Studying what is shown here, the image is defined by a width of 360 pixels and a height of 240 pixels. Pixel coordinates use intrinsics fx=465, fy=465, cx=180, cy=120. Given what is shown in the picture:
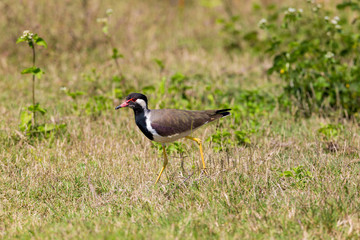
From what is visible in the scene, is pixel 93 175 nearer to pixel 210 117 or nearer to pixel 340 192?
pixel 210 117

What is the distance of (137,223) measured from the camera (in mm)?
3967

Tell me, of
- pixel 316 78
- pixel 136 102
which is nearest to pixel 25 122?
pixel 136 102

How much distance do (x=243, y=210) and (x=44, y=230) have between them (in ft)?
5.57

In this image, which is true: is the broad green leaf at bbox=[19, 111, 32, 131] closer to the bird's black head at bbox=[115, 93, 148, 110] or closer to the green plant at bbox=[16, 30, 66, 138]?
the green plant at bbox=[16, 30, 66, 138]

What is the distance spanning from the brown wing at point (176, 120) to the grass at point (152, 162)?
15.3 inches

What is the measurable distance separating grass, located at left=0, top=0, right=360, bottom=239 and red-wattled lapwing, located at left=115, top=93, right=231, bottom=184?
0.34 meters

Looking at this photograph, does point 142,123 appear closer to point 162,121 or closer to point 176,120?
point 162,121

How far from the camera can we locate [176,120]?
5016 mm

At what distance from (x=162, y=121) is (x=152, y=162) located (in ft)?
2.33

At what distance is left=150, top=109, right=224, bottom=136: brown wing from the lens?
487cm

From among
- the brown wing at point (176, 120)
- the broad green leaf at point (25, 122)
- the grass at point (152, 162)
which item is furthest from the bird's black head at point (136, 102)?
the broad green leaf at point (25, 122)

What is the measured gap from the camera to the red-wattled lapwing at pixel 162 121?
4.87 m

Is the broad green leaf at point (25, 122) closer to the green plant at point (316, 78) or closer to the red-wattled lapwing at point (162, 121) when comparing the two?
the red-wattled lapwing at point (162, 121)

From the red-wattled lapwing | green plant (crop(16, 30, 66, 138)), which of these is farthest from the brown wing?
green plant (crop(16, 30, 66, 138))
